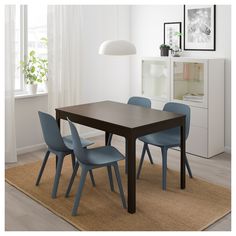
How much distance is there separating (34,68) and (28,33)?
49cm

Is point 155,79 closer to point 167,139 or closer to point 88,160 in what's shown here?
point 167,139

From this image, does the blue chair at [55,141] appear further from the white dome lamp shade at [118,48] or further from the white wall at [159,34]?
the white wall at [159,34]

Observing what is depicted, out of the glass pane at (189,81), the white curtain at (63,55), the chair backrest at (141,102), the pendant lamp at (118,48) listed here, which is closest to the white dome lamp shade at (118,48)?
the pendant lamp at (118,48)

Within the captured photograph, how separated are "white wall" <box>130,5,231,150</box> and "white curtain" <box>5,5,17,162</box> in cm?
211

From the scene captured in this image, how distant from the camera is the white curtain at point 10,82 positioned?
4625 mm

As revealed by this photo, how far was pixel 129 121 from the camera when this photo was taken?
3.58 metres

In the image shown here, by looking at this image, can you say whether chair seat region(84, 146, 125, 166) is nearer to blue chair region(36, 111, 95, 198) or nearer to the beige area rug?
blue chair region(36, 111, 95, 198)

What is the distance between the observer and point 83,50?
5566mm

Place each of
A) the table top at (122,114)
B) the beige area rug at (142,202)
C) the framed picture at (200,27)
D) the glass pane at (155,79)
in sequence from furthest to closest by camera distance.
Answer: the glass pane at (155,79) < the framed picture at (200,27) < the table top at (122,114) < the beige area rug at (142,202)

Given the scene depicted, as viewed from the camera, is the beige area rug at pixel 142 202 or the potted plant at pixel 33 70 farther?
the potted plant at pixel 33 70

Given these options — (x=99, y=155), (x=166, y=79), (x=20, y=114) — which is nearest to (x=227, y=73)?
(x=166, y=79)

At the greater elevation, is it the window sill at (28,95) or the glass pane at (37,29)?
the glass pane at (37,29)

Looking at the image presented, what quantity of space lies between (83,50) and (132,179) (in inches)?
110

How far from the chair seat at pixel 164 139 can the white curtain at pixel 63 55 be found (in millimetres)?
1627
